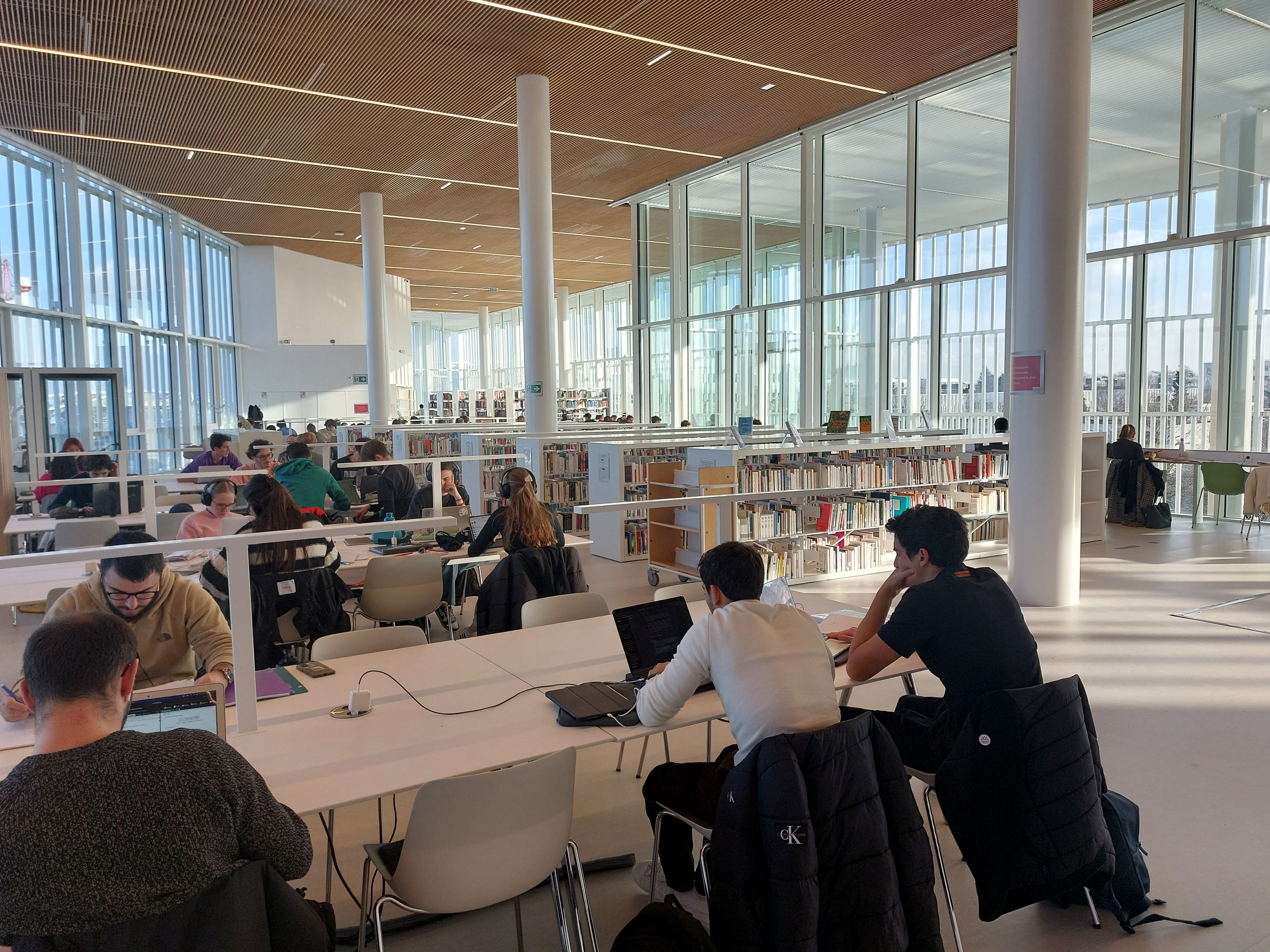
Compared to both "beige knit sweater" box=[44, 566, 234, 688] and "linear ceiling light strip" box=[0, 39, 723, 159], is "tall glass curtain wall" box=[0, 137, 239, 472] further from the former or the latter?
"beige knit sweater" box=[44, 566, 234, 688]

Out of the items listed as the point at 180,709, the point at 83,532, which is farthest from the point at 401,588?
the point at 83,532

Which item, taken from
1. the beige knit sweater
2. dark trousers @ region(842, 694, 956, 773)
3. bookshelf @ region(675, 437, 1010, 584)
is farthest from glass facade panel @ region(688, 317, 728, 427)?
the beige knit sweater

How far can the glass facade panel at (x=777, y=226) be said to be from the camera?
13.1m

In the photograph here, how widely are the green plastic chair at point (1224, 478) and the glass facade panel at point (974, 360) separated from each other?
3736 millimetres

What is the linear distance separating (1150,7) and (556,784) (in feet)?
33.2

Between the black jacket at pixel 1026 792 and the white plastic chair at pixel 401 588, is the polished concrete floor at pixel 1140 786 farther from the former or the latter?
the white plastic chair at pixel 401 588

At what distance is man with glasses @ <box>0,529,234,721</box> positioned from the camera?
304cm

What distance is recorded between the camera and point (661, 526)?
807 centimetres

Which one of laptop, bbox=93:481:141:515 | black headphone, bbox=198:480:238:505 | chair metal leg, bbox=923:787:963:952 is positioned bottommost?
chair metal leg, bbox=923:787:963:952

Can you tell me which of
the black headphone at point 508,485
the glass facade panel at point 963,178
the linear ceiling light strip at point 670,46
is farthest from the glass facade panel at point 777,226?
the black headphone at point 508,485

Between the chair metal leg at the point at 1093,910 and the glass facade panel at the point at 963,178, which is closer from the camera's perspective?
the chair metal leg at the point at 1093,910

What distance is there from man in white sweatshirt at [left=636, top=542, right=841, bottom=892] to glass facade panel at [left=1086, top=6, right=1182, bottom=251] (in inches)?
321

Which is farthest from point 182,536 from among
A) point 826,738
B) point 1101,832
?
point 1101,832

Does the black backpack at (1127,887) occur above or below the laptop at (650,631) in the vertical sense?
below
